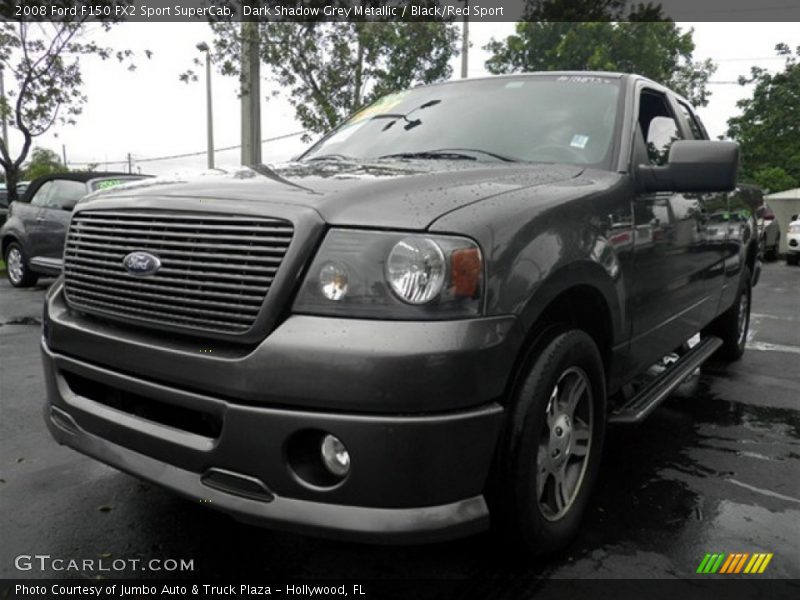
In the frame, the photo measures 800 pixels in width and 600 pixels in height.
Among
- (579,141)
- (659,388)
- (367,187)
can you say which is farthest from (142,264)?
(659,388)

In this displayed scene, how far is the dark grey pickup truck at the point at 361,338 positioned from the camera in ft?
5.90

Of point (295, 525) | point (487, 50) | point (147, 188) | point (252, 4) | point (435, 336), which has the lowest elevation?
point (295, 525)

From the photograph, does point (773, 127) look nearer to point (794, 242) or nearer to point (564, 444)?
point (794, 242)

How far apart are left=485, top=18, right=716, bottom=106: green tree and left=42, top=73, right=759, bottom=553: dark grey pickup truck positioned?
26.1 metres

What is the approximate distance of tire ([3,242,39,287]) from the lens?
377 inches

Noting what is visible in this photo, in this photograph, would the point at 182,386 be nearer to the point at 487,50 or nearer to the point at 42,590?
the point at 42,590

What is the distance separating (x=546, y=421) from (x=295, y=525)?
906mm

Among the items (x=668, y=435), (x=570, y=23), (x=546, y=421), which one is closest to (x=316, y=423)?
(x=546, y=421)

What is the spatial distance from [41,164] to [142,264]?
→ 5959 cm

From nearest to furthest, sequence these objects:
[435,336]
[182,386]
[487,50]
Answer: [435,336] < [182,386] < [487,50]

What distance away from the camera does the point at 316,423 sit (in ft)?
5.87

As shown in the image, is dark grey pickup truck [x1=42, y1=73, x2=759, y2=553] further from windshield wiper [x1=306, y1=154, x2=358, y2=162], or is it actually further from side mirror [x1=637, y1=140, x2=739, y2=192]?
windshield wiper [x1=306, y1=154, x2=358, y2=162]
